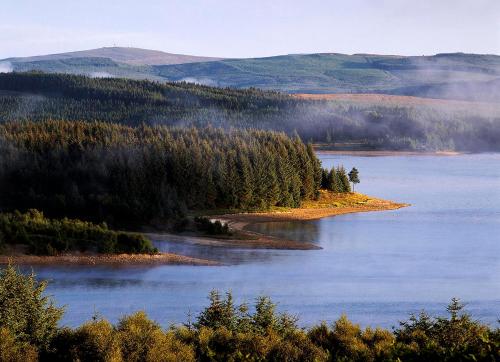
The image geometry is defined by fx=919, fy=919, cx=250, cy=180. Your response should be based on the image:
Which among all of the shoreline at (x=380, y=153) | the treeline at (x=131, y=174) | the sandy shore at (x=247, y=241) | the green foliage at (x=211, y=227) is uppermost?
the treeline at (x=131, y=174)

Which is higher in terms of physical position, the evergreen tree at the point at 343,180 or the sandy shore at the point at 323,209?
the evergreen tree at the point at 343,180

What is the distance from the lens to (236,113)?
172250 mm

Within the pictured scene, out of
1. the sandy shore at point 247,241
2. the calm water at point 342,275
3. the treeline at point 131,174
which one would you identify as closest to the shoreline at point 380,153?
the treeline at point 131,174

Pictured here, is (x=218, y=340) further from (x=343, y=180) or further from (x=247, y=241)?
(x=343, y=180)

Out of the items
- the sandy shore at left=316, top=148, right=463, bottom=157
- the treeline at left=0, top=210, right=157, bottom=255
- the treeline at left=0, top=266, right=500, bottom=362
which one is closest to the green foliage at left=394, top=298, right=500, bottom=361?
the treeline at left=0, top=266, right=500, bottom=362

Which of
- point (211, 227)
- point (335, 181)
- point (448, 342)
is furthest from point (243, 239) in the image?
point (448, 342)

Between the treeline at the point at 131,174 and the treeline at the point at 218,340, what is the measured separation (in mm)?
40951

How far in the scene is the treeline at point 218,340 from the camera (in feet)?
72.5

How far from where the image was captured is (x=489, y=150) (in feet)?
579

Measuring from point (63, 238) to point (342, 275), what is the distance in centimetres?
1724

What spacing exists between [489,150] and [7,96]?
9325 centimetres

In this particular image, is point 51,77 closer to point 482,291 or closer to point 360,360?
point 482,291

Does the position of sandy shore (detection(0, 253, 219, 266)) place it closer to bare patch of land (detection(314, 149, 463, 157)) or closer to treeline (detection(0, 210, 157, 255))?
treeline (detection(0, 210, 157, 255))

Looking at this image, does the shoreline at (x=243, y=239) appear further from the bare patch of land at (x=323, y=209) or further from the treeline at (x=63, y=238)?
the treeline at (x=63, y=238)
